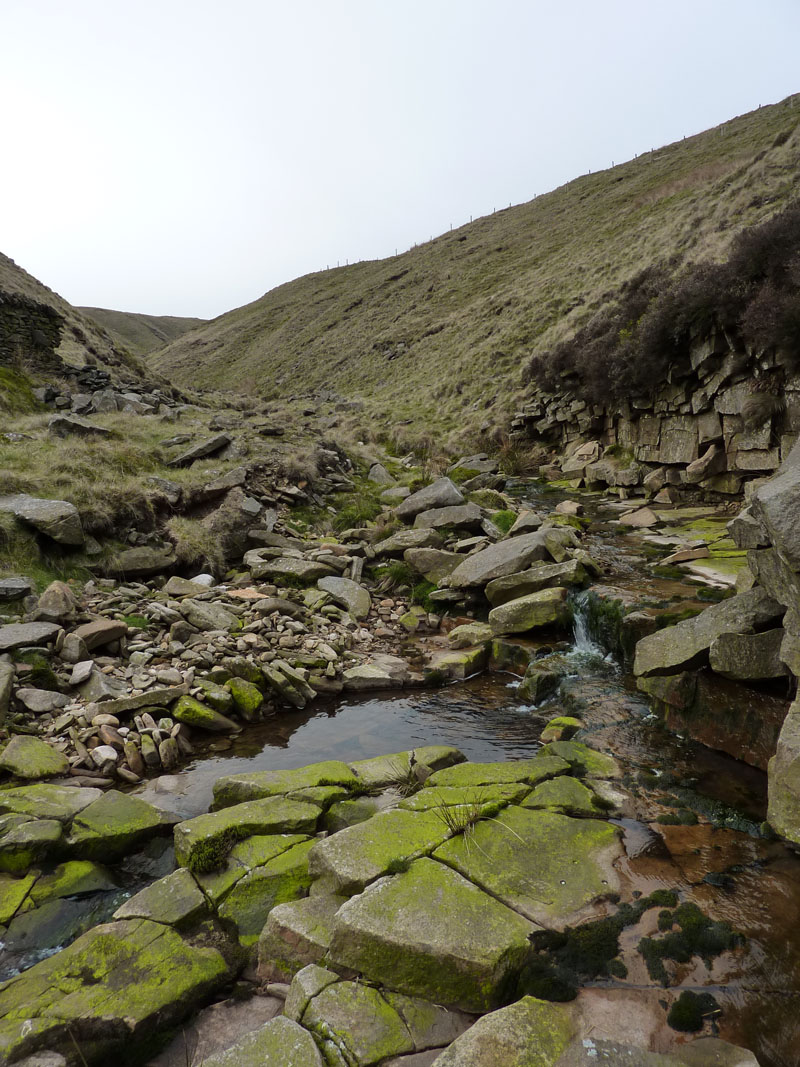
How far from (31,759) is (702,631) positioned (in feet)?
23.5

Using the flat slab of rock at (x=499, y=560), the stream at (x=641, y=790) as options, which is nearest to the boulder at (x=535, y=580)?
the flat slab of rock at (x=499, y=560)

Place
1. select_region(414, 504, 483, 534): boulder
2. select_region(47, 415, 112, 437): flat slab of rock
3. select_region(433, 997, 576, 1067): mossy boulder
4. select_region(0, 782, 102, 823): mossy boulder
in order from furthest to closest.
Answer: select_region(47, 415, 112, 437): flat slab of rock
select_region(414, 504, 483, 534): boulder
select_region(0, 782, 102, 823): mossy boulder
select_region(433, 997, 576, 1067): mossy boulder

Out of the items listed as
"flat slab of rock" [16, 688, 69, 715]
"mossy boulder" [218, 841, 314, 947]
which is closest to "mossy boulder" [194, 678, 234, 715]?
"flat slab of rock" [16, 688, 69, 715]

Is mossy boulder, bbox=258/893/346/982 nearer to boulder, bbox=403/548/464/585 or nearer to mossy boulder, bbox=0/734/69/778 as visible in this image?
mossy boulder, bbox=0/734/69/778

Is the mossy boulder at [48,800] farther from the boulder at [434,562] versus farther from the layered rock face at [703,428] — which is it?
the layered rock face at [703,428]

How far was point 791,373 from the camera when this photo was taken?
12594 mm

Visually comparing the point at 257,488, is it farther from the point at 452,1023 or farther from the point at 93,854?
the point at 452,1023

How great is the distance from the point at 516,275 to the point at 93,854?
4963 cm

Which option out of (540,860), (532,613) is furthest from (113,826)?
(532,613)

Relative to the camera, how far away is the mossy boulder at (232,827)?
14.3 feet

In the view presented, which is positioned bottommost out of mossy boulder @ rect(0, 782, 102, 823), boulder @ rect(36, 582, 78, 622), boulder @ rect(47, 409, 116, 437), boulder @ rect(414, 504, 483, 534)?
mossy boulder @ rect(0, 782, 102, 823)

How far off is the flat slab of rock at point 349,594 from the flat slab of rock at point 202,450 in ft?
19.8

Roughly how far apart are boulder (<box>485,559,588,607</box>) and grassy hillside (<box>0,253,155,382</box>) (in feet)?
60.6

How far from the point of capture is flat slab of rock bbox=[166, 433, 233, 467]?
1443 cm
